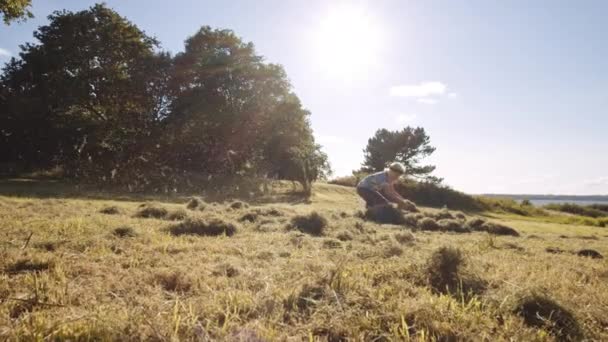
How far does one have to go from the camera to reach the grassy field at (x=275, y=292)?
2.02 meters

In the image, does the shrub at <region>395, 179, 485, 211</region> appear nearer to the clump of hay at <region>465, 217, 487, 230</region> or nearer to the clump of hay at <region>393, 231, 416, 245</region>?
the clump of hay at <region>465, 217, 487, 230</region>

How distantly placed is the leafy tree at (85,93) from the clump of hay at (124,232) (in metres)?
13.7

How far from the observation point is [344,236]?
5809 mm

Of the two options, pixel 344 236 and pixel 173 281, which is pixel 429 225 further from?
pixel 173 281

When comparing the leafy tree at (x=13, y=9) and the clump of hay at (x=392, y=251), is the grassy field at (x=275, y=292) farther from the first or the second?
the leafy tree at (x=13, y=9)

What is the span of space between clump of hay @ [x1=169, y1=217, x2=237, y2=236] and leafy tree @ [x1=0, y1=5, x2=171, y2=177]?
1341 cm

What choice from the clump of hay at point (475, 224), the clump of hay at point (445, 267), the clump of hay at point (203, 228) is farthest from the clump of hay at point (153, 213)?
the clump of hay at point (475, 224)

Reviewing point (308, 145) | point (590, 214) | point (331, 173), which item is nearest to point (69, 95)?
point (308, 145)

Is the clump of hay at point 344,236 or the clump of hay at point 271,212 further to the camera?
the clump of hay at point 271,212

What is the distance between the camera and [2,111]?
61.5 ft

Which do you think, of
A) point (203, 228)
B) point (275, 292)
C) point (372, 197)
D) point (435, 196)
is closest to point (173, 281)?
point (275, 292)

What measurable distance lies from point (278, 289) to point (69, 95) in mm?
19841

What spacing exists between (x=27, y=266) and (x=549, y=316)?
391cm

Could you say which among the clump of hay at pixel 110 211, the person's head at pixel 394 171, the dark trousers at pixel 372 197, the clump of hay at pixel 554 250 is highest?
the person's head at pixel 394 171
